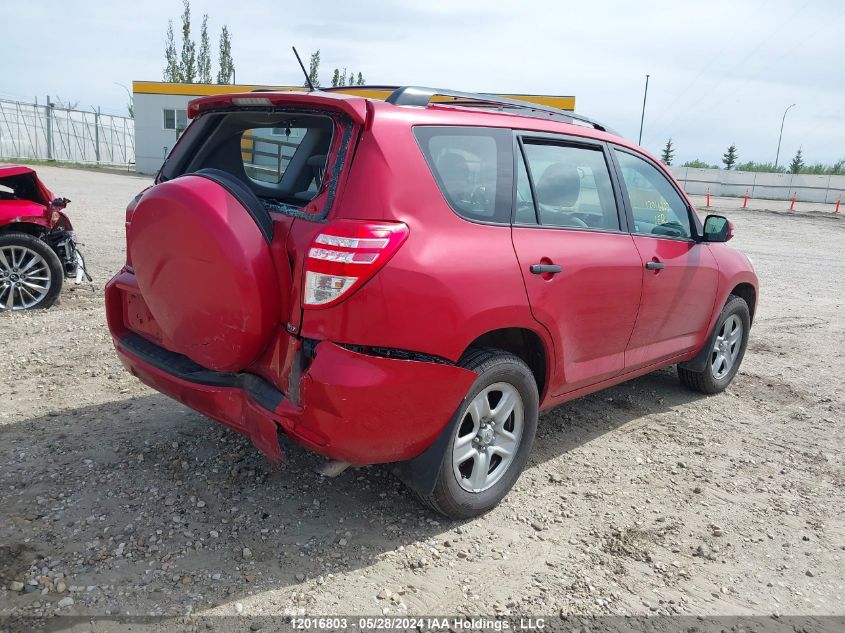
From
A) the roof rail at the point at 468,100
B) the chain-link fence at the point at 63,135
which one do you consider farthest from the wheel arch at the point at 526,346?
the chain-link fence at the point at 63,135

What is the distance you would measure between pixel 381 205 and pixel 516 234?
2.58 ft

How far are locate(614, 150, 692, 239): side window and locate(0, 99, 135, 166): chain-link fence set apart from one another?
37643 millimetres

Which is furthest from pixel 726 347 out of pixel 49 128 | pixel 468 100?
pixel 49 128

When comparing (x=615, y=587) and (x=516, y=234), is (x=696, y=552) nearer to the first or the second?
(x=615, y=587)

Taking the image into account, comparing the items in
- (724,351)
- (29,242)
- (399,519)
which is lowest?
(399,519)

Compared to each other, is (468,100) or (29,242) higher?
(468,100)

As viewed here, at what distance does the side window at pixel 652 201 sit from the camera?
4.08 metres

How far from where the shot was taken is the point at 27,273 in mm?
6293

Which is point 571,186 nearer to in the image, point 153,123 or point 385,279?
point 385,279

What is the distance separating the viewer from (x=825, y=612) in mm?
2756

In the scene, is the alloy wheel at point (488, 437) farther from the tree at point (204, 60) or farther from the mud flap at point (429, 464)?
the tree at point (204, 60)

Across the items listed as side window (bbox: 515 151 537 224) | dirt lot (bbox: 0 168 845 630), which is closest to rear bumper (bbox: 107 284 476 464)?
dirt lot (bbox: 0 168 845 630)

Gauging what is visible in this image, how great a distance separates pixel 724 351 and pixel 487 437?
Result: 291cm

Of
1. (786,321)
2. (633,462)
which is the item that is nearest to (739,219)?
(786,321)
